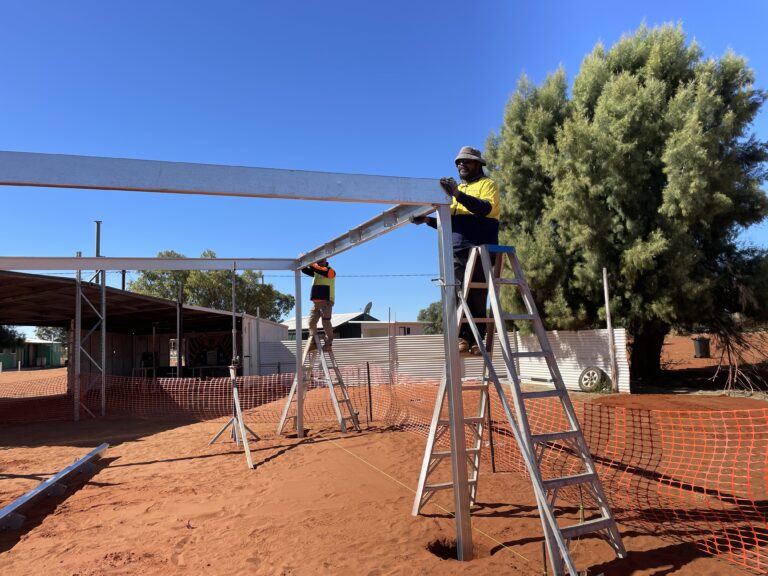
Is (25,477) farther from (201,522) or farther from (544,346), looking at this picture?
(544,346)

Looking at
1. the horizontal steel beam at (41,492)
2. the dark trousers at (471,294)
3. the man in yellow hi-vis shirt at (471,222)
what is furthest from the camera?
the horizontal steel beam at (41,492)

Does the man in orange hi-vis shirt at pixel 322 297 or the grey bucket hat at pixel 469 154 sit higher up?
the grey bucket hat at pixel 469 154

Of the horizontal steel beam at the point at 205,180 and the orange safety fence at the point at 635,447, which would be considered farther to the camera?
the orange safety fence at the point at 635,447

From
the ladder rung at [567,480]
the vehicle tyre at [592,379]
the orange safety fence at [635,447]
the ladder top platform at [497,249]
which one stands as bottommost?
the orange safety fence at [635,447]

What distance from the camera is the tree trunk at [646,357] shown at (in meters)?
17.6

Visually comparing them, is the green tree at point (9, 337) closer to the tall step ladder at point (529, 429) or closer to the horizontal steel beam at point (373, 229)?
the horizontal steel beam at point (373, 229)

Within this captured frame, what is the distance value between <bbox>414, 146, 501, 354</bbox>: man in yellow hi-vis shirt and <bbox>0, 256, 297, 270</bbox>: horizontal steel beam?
4925mm

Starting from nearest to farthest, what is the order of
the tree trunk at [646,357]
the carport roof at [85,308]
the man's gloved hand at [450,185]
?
the man's gloved hand at [450,185] < the carport roof at [85,308] < the tree trunk at [646,357]

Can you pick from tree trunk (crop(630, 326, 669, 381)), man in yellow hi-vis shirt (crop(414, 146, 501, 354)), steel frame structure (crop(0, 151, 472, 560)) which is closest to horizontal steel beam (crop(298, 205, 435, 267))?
steel frame structure (crop(0, 151, 472, 560))

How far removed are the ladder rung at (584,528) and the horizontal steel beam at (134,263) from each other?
22.0 feet

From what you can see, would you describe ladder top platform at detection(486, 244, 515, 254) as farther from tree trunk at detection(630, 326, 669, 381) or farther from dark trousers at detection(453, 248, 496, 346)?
tree trunk at detection(630, 326, 669, 381)

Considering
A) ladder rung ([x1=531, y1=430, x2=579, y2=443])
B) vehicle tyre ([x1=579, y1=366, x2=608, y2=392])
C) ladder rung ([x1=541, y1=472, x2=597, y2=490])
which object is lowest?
vehicle tyre ([x1=579, y1=366, x2=608, y2=392])

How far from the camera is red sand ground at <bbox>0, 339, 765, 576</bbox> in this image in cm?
400

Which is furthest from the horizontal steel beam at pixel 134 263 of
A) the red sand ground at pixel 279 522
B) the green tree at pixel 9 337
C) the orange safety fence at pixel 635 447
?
the green tree at pixel 9 337
